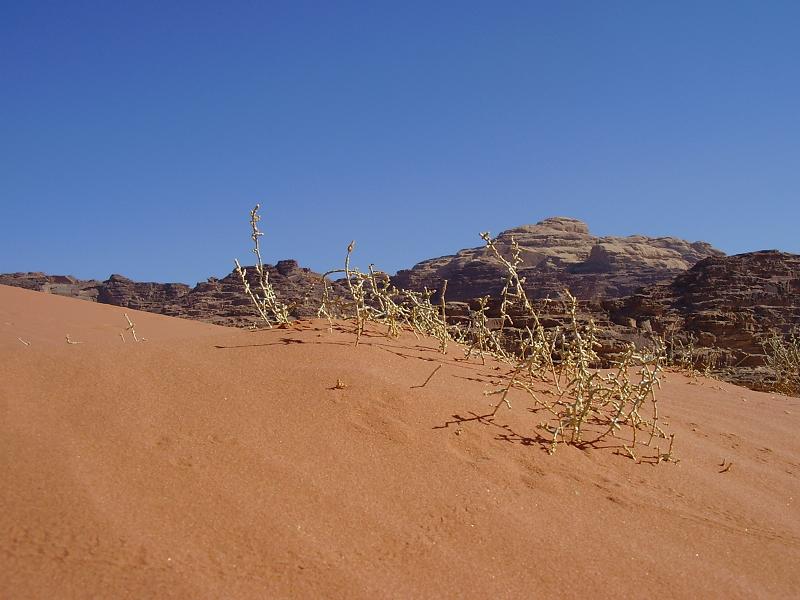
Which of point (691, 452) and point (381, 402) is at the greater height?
point (381, 402)

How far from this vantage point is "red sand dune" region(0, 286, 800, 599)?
5.09ft

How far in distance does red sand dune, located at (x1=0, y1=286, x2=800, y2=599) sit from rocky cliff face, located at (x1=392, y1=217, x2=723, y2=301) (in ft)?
143

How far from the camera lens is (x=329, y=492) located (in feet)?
6.30

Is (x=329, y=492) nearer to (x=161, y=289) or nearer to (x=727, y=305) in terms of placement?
(x=727, y=305)

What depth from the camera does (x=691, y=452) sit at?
286 centimetres

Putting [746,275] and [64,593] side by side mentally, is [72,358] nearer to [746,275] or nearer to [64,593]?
[64,593]

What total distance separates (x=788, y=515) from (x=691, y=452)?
500mm

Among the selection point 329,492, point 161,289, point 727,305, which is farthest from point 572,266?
point 329,492

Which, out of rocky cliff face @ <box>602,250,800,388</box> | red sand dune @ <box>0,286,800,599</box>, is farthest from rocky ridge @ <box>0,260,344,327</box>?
red sand dune @ <box>0,286,800,599</box>

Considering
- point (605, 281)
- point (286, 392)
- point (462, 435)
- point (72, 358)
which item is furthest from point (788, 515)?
point (605, 281)

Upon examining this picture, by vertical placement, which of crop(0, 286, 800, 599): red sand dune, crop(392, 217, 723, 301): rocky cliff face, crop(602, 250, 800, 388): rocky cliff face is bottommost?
crop(0, 286, 800, 599): red sand dune

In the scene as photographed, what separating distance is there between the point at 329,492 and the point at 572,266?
54890 mm

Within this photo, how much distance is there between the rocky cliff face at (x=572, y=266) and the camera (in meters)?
50.7

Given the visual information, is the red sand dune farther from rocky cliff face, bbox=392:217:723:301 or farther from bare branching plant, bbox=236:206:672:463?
rocky cliff face, bbox=392:217:723:301
